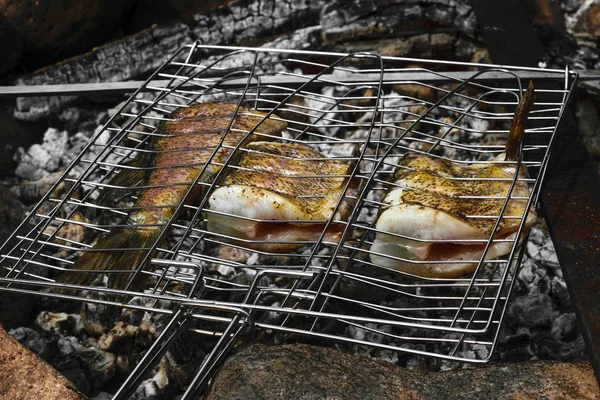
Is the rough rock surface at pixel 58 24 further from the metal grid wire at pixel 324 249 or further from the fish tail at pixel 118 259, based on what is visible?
the fish tail at pixel 118 259

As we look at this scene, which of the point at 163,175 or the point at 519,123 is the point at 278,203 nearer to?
the point at 163,175

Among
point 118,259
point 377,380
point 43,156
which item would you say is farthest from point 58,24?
point 377,380

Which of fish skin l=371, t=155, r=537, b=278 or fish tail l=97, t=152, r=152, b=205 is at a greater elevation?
fish tail l=97, t=152, r=152, b=205

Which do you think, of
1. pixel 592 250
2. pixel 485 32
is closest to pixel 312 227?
pixel 592 250

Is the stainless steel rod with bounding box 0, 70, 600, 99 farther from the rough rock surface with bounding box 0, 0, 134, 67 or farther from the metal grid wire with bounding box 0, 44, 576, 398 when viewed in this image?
the rough rock surface with bounding box 0, 0, 134, 67

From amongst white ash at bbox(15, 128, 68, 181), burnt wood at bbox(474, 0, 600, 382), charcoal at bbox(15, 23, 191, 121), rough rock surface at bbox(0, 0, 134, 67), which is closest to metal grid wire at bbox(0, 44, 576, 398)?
burnt wood at bbox(474, 0, 600, 382)
